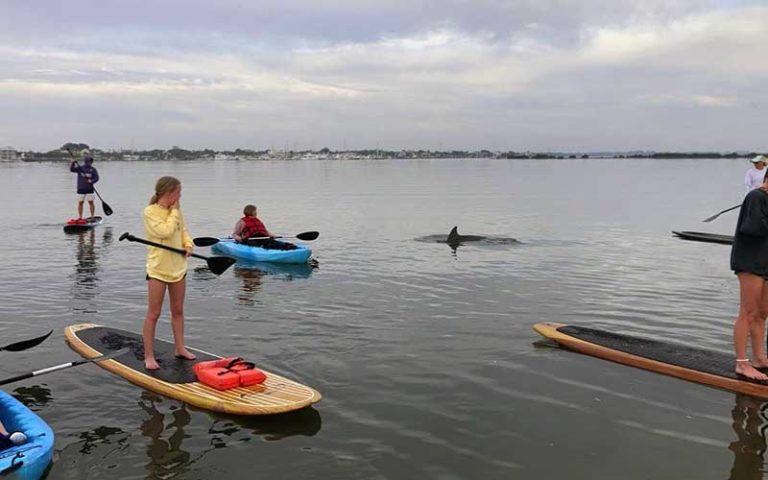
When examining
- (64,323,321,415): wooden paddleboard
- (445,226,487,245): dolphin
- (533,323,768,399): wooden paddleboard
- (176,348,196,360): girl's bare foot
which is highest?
(445,226,487,245): dolphin

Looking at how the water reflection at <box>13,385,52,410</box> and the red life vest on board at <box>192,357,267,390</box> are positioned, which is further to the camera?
the water reflection at <box>13,385,52,410</box>

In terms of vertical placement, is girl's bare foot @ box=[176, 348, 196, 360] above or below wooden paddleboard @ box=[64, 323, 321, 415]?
above

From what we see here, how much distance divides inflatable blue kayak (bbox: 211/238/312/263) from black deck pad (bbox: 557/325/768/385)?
27.1ft

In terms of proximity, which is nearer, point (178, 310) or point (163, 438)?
point (163, 438)

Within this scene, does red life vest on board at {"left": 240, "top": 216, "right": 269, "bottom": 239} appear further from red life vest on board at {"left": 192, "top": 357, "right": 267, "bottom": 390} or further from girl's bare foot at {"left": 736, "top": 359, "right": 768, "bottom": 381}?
girl's bare foot at {"left": 736, "top": 359, "right": 768, "bottom": 381}

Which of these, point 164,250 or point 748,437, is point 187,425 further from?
point 748,437

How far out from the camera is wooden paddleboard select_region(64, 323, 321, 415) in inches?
262

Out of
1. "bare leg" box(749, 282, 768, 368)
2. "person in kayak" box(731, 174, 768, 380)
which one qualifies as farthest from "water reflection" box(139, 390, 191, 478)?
"bare leg" box(749, 282, 768, 368)

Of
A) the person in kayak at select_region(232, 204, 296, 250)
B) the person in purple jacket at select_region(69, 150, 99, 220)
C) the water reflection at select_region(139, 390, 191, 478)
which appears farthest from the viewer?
the person in purple jacket at select_region(69, 150, 99, 220)

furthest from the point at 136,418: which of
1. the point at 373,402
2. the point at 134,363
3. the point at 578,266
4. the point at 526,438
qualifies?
the point at 578,266

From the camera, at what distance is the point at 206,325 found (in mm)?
10672

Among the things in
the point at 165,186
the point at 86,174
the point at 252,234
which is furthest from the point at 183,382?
the point at 86,174

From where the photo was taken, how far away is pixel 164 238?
7.39m

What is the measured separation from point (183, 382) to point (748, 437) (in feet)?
19.6
